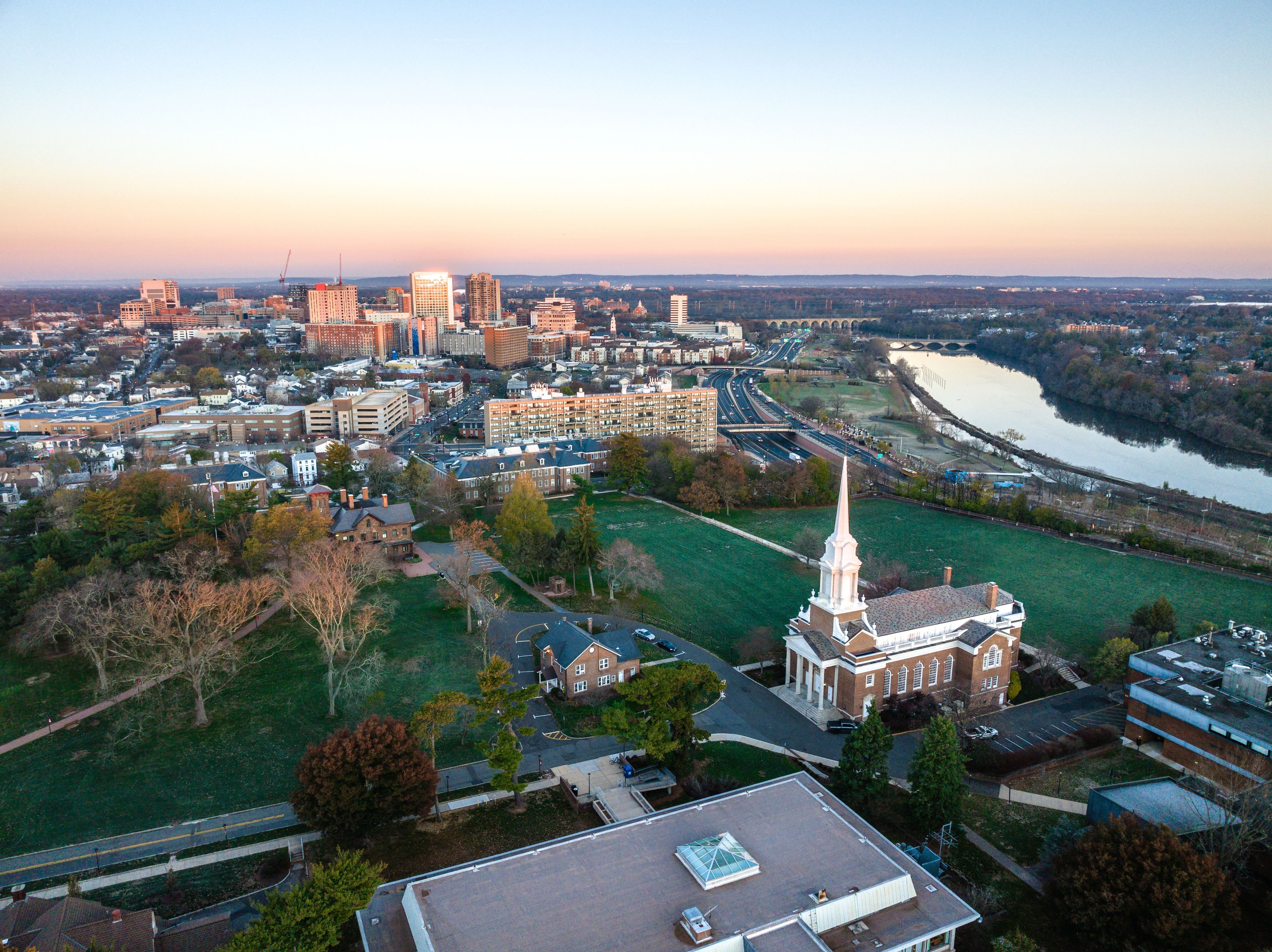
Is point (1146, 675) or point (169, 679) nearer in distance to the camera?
point (1146, 675)

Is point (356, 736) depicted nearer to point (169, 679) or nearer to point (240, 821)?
point (240, 821)

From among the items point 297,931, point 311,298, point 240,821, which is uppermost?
point 311,298

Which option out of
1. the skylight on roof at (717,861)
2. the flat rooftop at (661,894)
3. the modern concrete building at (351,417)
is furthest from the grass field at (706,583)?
the modern concrete building at (351,417)

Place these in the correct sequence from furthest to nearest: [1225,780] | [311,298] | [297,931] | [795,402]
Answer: [311,298], [795,402], [1225,780], [297,931]

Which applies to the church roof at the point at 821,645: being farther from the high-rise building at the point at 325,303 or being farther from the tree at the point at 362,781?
the high-rise building at the point at 325,303

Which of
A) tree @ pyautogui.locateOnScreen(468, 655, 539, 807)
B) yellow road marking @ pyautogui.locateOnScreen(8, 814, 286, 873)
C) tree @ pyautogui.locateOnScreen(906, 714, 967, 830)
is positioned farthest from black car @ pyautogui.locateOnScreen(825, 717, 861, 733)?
yellow road marking @ pyautogui.locateOnScreen(8, 814, 286, 873)

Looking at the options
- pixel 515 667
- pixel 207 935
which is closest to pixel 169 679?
pixel 515 667

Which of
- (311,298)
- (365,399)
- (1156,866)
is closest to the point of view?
(1156,866)
